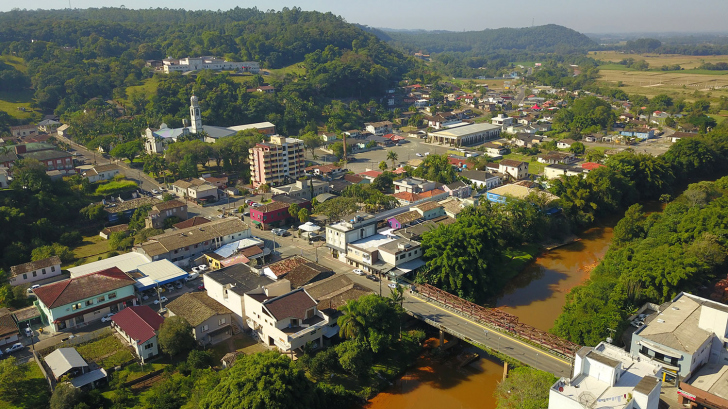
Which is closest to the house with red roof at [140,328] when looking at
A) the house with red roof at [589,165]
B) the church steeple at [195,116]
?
the church steeple at [195,116]

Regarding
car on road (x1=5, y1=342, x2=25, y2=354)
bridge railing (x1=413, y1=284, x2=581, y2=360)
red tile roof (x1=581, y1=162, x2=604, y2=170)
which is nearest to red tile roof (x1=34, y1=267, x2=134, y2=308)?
car on road (x1=5, y1=342, x2=25, y2=354)

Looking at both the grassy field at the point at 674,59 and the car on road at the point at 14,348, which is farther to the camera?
the grassy field at the point at 674,59

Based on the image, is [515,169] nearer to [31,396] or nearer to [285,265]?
[285,265]

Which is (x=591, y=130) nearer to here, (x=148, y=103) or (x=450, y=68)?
(x=148, y=103)

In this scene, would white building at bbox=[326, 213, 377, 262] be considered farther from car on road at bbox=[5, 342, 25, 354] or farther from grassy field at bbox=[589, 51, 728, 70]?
grassy field at bbox=[589, 51, 728, 70]

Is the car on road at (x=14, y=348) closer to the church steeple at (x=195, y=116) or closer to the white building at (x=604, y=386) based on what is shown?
the white building at (x=604, y=386)

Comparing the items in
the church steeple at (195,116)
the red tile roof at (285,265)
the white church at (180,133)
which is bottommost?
the red tile roof at (285,265)
